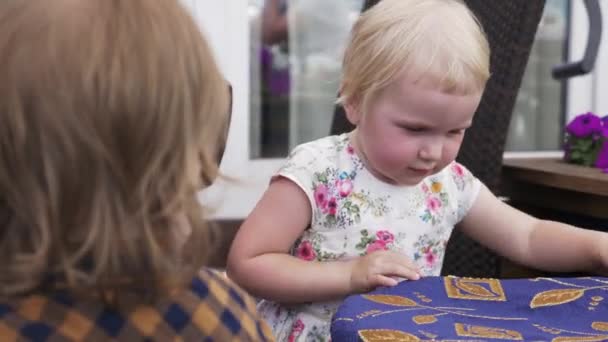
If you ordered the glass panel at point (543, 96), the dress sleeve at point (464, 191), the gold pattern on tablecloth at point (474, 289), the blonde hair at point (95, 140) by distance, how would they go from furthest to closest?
the glass panel at point (543, 96), the dress sleeve at point (464, 191), the gold pattern on tablecloth at point (474, 289), the blonde hair at point (95, 140)

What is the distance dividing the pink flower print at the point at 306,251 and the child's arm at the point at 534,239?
29 cm

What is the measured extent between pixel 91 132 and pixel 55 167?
4cm

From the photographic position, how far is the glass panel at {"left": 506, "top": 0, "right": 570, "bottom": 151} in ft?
9.37

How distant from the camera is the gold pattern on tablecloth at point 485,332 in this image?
3.28ft

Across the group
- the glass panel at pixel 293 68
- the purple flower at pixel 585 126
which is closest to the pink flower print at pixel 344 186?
the purple flower at pixel 585 126

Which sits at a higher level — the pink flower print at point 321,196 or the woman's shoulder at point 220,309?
the woman's shoulder at point 220,309

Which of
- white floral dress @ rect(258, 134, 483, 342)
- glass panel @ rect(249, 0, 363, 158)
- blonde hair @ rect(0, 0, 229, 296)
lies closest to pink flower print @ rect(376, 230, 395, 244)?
white floral dress @ rect(258, 134, 483, 342)

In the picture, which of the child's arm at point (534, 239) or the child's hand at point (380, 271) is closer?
the child's hand at point (380, 271)

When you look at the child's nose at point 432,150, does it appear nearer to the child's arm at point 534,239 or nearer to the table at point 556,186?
the child's arm at point 534,239

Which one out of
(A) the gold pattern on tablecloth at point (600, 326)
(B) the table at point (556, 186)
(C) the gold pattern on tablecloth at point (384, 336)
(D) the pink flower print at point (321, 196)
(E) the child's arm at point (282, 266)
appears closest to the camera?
(C) the gold pattern on tablecloth at point (384, 336)

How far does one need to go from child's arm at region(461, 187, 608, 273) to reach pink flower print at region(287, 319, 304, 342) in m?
0.35

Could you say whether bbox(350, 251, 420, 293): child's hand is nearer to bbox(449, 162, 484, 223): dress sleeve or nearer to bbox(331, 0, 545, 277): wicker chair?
bbox(449, 162, 484, 223): dress sleeve

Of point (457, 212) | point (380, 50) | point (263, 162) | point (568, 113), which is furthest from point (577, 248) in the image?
point (568, 113)

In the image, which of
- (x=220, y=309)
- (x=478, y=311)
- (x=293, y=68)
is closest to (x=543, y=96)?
(x=293, y=68)
